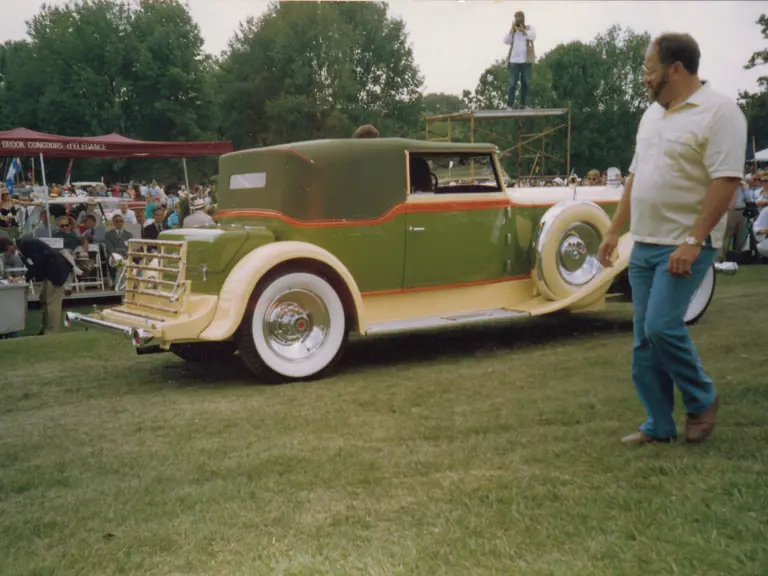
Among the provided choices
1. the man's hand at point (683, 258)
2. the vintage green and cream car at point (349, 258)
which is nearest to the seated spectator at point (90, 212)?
the vintage green and cream car at point (349, 258)

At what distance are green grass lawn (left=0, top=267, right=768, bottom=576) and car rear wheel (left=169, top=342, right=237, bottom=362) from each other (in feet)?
1.60

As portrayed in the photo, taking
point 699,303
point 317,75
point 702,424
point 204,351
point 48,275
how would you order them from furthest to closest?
point 317,75
point 48,275
point 699,303
point 204,351
point 702,424

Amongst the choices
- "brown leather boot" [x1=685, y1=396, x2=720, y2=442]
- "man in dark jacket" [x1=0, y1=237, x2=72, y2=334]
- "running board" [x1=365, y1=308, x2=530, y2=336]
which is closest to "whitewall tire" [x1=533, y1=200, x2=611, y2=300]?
"running board" [x1=365, y1=308, x2=530, y2=336]

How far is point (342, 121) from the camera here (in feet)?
133

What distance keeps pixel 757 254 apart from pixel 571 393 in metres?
9.48

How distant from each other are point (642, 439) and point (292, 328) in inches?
107

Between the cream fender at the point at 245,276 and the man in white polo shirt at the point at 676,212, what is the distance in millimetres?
2559

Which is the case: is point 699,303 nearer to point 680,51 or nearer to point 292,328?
point 292,328

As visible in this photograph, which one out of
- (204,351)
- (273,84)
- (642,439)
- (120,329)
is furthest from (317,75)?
(642,439)

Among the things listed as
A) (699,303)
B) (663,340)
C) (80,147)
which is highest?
(80,147)

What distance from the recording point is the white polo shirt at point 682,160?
3154mm

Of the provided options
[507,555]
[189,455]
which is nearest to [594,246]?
[189,455]

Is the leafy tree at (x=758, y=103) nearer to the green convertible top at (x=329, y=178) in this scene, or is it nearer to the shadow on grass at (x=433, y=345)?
the shadow on grass at (x=433, y=345)

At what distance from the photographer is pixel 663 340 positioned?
3287 millimetres
